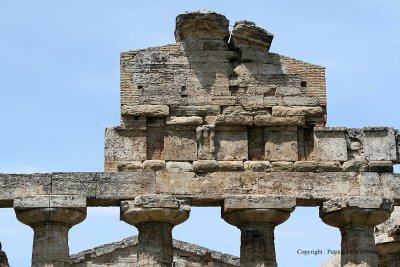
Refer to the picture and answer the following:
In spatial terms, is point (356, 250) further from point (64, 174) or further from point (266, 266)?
point (64, 174)

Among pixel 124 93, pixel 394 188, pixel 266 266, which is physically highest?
pixel 124 93

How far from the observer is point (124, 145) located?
26.4 m

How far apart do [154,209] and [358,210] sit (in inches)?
182

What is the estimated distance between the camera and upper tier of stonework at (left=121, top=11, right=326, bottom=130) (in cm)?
2656

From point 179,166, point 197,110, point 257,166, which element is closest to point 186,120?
point 197,110

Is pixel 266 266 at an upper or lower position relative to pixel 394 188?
lower

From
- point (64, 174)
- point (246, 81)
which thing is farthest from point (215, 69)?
point (64, 174)

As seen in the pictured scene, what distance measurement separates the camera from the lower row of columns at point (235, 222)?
83.7 ft

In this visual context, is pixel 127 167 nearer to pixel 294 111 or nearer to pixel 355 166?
pixel 294 111

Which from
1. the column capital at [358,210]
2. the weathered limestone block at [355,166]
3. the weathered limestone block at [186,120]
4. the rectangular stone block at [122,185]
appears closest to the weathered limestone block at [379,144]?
the weathered limestone block at [355,166]

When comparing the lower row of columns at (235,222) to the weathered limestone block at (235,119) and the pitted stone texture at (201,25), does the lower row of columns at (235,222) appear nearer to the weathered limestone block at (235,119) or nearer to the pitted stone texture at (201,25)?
the weathered limestone block at (235,119)

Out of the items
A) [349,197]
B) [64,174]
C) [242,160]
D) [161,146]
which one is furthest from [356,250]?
[64,174]

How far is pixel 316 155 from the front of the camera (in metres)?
26.6

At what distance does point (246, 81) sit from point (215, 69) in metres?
0.78
